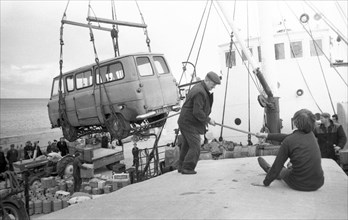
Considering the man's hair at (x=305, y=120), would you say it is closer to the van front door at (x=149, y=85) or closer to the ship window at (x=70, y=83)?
the van front door at (x=149, y=85)

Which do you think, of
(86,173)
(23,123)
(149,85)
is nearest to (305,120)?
(149,85)

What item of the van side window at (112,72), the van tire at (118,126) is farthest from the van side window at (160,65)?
the van tire at (118,126)

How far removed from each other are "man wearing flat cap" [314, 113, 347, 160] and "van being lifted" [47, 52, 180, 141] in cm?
441

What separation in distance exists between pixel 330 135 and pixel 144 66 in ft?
17.8

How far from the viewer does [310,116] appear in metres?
3.95

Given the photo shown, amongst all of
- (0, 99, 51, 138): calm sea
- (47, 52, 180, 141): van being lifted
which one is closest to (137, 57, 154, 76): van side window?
(47, 52, 180, 141): van being lifted

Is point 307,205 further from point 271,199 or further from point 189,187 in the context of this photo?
point 189,187

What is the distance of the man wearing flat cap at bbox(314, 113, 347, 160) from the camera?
6934 millimetres

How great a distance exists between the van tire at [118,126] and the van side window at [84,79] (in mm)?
1672

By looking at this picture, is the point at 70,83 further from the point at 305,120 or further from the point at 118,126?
the point at 305,120

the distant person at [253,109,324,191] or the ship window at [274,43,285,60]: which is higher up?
the ship window at [274,43,285,60]

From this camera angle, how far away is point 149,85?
9648mm

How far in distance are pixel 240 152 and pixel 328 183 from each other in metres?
3.94

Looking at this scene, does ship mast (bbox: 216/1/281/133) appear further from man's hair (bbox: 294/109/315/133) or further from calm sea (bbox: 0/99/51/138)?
calm sea (bbox: 0/99/51/138)
